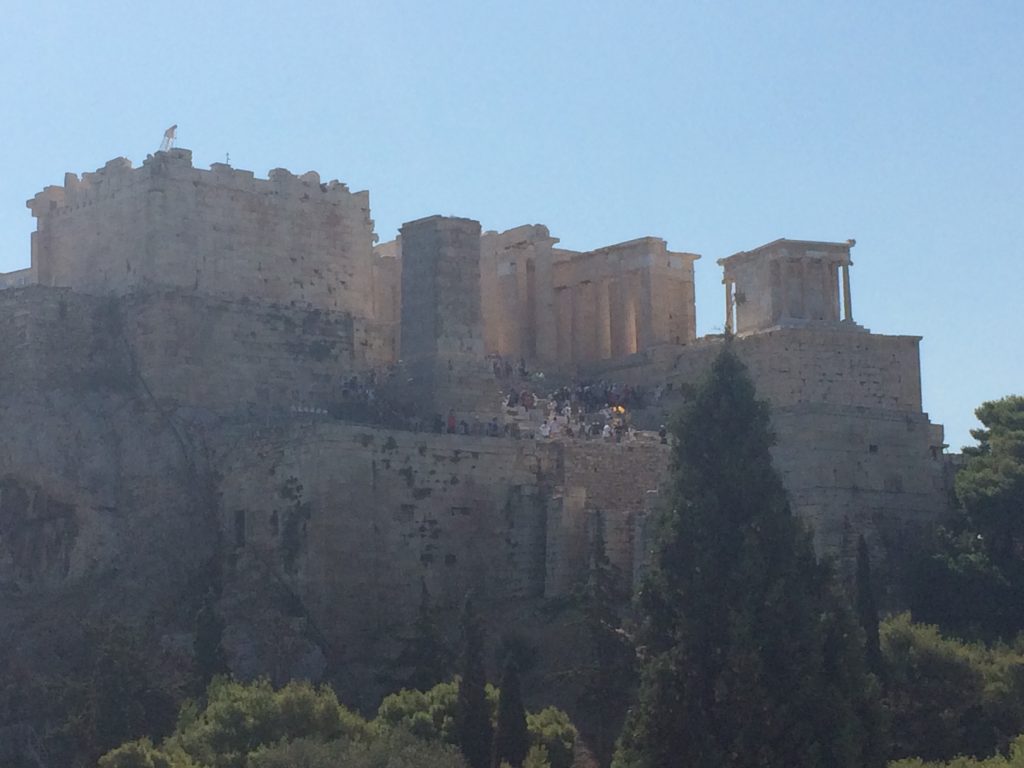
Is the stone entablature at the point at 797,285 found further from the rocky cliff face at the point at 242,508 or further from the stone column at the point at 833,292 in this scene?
the rocky cliff face at the point at 242,508

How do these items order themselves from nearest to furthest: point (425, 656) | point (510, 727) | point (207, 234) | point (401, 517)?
point (510, 727), point (425, 656), point (401, 517), point (207, 234)

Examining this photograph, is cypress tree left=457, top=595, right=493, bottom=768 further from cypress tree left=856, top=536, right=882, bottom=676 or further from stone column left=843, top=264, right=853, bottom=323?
stone column left=843, top=264, right=853, bottom=323

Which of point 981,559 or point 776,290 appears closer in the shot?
point 981,559

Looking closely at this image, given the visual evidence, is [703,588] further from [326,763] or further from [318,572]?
[318,572]

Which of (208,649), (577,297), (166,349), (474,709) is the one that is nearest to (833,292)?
(577,297)

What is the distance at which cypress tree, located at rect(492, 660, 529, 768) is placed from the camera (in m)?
45.2

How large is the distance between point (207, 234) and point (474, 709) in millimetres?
16546

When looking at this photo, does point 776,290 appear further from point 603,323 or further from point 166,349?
point 166,349

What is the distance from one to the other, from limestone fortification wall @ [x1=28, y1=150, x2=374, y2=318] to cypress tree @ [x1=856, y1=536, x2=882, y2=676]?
16279mm

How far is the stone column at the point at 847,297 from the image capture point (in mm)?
64938

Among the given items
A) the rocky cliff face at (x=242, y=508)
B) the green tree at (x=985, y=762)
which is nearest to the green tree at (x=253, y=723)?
the rocky cliff face at (x=242, y=508)

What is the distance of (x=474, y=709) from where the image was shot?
45750mm

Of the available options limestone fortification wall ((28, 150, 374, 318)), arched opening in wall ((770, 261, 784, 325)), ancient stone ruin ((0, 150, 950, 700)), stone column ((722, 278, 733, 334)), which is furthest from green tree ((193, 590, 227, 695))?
stone column ((722, 278, 733, 334))

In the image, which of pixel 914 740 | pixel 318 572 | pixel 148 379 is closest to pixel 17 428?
pixel 148 379
